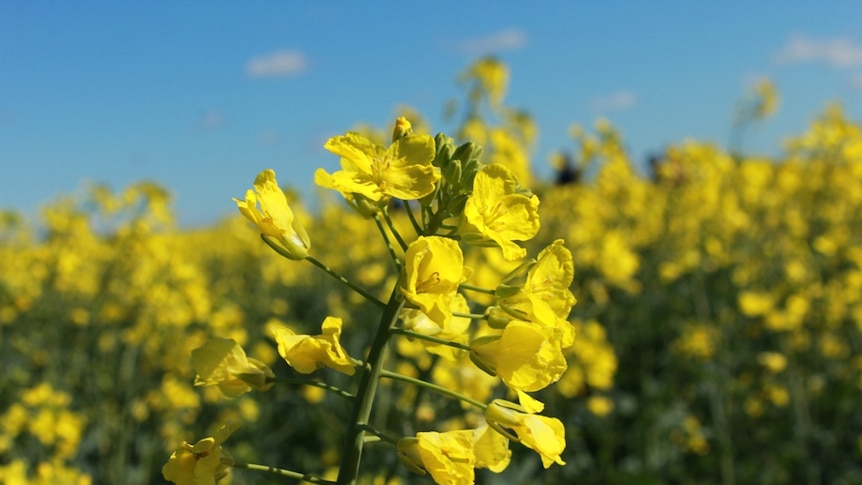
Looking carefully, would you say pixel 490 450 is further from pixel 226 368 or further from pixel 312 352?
pixel 226 368

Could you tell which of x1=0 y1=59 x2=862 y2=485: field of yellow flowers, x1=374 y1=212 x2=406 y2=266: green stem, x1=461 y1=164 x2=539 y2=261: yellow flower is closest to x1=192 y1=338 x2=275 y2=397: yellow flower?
x1=0 y1=59 x2=862 y2=485: field of yellow flowers

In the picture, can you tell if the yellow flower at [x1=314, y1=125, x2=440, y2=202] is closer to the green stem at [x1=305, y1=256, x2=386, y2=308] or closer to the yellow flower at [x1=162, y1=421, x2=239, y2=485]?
the green stem at [x1=305, y1=256, x2=386, y2=308]

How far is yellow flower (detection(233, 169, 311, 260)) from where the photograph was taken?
52.4 inches

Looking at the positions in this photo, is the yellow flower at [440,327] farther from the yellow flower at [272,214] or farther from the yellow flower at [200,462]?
the yellow flower at [200,462]

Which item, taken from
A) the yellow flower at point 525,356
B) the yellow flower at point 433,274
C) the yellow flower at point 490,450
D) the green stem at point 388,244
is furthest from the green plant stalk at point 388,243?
the yellow flower at point 490,450

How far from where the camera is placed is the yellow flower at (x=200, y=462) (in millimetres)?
1239

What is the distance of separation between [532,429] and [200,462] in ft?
1.85

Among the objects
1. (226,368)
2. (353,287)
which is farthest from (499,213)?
(226,368)

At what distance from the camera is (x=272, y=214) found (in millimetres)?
1360

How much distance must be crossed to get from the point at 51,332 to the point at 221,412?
1.73m

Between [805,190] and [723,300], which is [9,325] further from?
[805,190]

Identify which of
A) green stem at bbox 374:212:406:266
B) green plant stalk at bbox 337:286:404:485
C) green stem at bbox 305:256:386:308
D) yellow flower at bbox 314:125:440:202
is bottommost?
green plant stalk at bbox 337:286:404:485

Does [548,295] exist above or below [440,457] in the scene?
above

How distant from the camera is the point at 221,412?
19.0 feet
